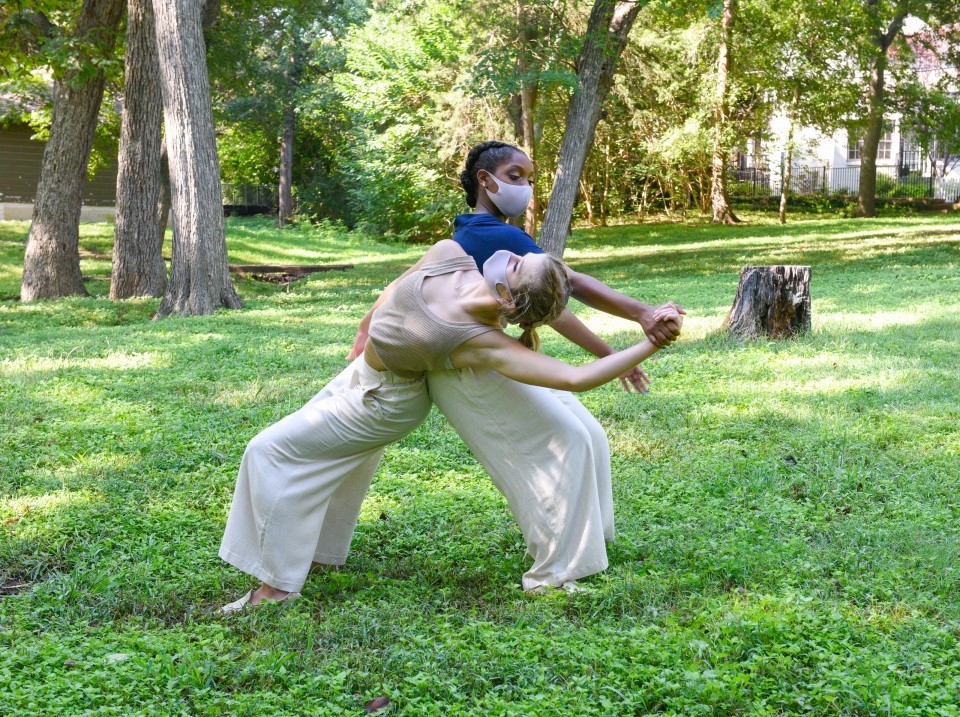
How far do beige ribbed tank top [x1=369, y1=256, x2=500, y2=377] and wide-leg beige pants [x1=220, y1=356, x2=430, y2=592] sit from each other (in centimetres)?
17

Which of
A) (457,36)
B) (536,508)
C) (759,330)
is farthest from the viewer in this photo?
(457,36)

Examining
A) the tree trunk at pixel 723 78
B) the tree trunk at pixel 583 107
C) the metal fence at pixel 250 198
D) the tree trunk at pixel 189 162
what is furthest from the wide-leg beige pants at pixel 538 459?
the metal fence at pixel 250 198

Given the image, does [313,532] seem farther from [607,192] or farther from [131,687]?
[607,192]

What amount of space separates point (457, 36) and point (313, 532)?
2593 centimetres

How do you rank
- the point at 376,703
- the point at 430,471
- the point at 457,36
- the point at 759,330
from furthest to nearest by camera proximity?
the point at 457,36
the point at 759,330
the point at 430,471
the point at 376,703

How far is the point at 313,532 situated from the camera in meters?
4.38

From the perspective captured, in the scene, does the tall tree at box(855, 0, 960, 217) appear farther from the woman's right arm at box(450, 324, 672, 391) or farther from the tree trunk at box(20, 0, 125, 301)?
the woman's right arm at box(450, 324, 672, 391)

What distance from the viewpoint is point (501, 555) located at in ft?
16.3

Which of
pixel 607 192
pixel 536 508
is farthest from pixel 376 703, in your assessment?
pixel 607 192

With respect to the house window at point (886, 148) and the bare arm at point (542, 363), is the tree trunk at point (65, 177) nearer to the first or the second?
the bare arm at point (542, 363)

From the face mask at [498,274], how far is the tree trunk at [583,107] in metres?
14.5

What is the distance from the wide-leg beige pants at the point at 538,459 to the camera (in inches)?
169

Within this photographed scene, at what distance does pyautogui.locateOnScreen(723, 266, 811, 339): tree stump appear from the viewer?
10383 mm

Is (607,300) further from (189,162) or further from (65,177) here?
(65,177)
